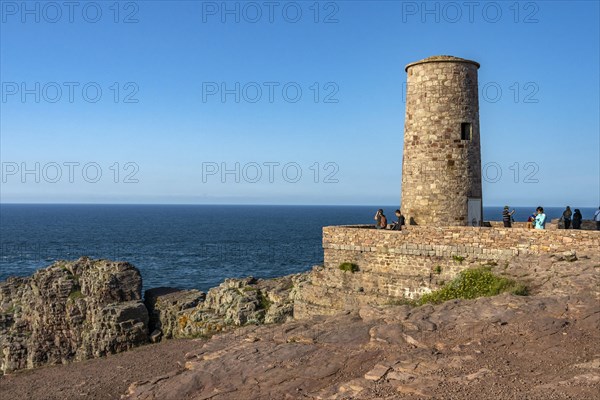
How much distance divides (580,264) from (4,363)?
30.3 m

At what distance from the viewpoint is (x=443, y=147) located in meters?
→ 21.8

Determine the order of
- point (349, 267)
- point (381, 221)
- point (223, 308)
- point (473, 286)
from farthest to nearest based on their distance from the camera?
point (223, 308) < point (381, 221) < point (349, 267) < point (473, 286)

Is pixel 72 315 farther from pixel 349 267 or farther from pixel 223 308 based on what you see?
pixel 349 267

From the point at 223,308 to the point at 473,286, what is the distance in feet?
50.7

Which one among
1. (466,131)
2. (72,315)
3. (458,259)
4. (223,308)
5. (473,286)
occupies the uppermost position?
(466,131)

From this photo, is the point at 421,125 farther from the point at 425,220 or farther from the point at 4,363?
the point at 4,363

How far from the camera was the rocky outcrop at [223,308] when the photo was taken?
2619 centimetres

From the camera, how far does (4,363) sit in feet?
95.5

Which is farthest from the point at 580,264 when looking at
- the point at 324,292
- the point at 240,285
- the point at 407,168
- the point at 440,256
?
the point at 240,285

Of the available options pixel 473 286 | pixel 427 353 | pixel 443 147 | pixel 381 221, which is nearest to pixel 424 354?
pixel 427 353

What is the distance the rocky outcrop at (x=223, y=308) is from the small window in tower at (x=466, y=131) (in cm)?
1179

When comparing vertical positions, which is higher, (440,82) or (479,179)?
(440,82)

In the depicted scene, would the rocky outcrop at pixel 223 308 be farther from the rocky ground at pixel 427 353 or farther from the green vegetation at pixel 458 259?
the rocky ground at pixel 427 353

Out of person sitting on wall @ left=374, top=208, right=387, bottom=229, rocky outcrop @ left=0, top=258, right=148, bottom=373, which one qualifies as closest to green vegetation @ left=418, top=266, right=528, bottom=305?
person sitting on wall @ left=374, top=208, right=387, bottom=229
